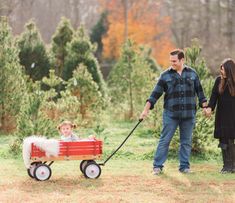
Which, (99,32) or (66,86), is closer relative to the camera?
(66,86)

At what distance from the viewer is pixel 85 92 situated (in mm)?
15156

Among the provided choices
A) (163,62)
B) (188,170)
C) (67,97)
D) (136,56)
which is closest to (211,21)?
(163,62)

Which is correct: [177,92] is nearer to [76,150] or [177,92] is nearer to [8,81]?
[76,150]

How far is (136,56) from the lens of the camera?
58.3 ft

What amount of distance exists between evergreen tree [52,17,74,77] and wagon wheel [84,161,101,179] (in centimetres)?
1145

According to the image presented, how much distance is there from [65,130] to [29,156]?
64 cm

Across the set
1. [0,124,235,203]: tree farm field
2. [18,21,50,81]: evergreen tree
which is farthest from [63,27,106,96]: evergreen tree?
[0,124,235,203]: tree farm field

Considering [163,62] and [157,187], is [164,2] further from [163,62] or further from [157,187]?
[157,187]

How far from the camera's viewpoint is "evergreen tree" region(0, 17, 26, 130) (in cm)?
1361

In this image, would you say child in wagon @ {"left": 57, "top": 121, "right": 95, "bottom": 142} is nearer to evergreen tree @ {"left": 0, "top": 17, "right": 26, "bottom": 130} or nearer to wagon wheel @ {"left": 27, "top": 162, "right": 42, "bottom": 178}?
wagon wheel @ {"left": 27, "top": 162, "right": 42, "bottom": 178}

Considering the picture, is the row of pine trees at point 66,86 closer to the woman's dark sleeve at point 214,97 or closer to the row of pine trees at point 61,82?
the row of pine trees at point 61,82

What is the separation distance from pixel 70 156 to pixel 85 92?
7.29 m

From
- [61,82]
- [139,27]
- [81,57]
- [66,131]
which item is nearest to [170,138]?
[66,131]

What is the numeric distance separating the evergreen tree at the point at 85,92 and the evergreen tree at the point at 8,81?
1.77 m
